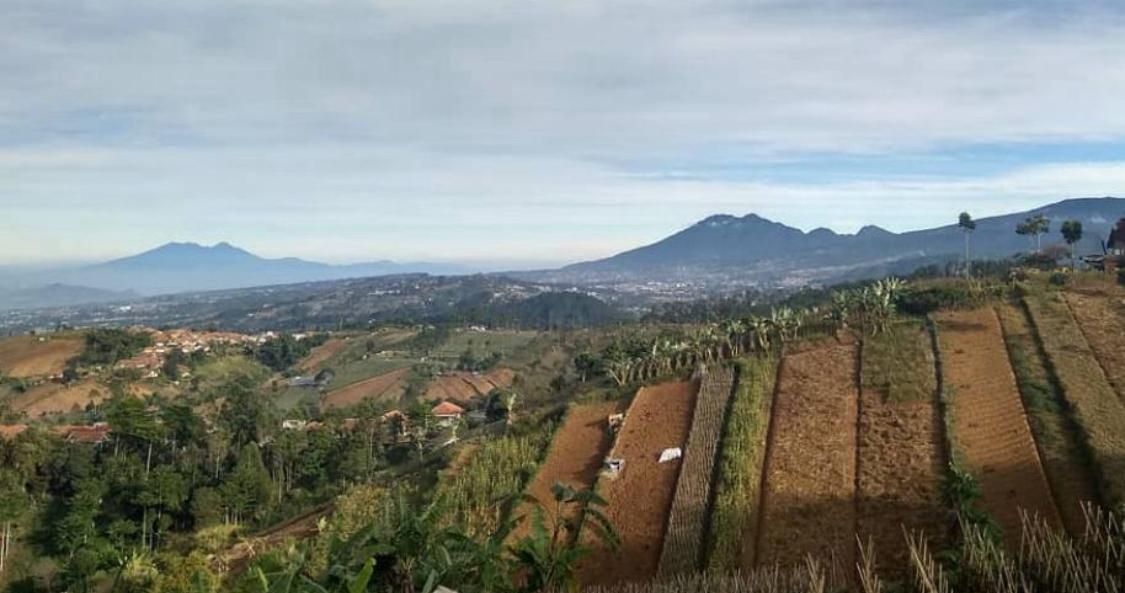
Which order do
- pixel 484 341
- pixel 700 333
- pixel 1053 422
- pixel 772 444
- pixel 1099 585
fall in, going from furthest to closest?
pixel 484 341 < pixel 700 333 < pixel 772 444 < pixel 1053 422 < pixel 1099 585

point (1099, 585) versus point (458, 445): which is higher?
point (1099, 585)

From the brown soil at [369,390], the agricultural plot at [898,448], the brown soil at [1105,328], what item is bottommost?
the brown soil at [369,390]

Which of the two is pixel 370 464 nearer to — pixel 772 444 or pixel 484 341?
pixel 772 444

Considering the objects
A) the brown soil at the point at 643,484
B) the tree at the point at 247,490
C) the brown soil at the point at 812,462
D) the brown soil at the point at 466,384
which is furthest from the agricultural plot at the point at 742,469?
the brown soil at the point at 466,384

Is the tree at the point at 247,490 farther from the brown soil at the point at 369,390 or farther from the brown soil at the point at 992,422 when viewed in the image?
the brown soil at the point at 369,390

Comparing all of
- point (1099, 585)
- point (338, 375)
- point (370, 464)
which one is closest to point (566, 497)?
point (1099, 585)

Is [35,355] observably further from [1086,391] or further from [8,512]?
[1086,391]
